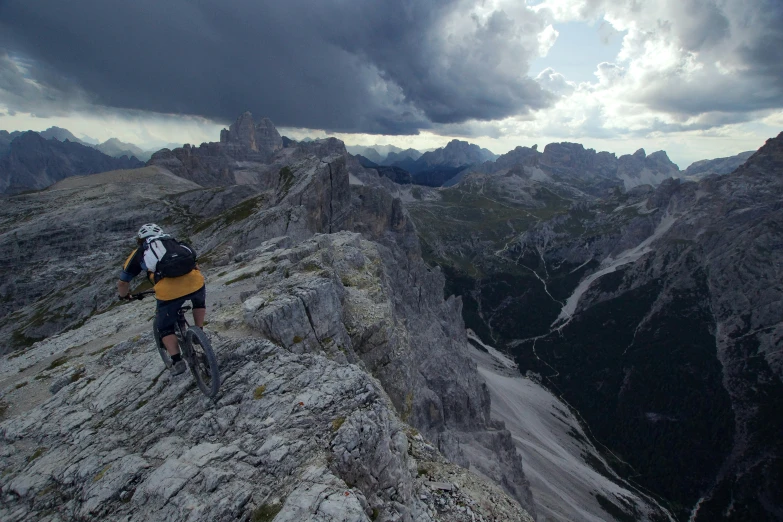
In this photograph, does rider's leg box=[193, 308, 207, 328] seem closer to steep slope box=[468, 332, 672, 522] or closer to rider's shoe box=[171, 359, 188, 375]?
rider's shoe box=[171, 359, 188, 375]

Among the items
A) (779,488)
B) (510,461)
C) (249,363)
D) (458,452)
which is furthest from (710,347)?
(249,363)

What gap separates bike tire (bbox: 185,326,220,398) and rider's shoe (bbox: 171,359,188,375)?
1.05m

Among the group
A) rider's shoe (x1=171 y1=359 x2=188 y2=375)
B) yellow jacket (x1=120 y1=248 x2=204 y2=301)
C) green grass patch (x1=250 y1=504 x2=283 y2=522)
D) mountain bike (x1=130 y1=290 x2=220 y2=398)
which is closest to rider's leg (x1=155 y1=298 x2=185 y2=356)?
mountain bike (x1=130 y1=290 x2=220 y2=398)

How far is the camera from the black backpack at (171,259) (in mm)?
12094

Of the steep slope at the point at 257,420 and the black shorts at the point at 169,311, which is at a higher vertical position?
the black shorts at the point at 169,311

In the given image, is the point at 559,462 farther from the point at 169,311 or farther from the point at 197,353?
the point at 169,311

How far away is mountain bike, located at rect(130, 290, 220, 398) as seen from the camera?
12.6 m

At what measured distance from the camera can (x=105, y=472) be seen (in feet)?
38.4

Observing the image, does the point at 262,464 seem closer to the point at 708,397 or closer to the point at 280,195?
the point at 280,195

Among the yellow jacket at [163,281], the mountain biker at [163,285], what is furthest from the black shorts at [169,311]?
the yellow jacket at [163,281]

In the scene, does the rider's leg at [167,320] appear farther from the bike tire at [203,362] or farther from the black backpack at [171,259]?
the black backpack at [171,259]

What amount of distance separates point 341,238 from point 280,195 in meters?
45.1

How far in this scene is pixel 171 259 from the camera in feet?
39.8

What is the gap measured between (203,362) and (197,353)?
42 cm
